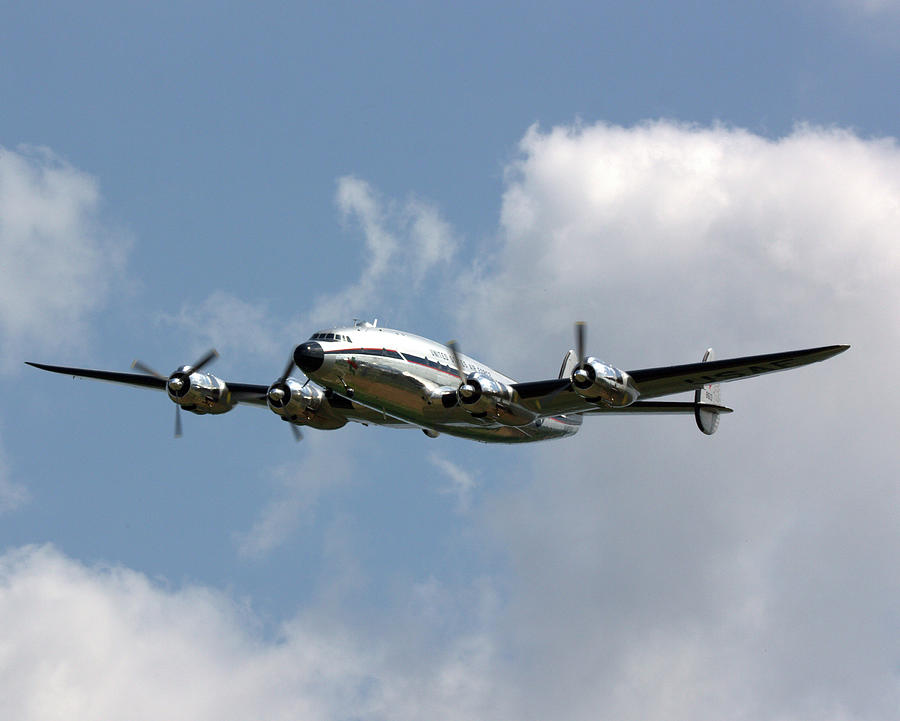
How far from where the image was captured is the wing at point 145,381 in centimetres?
4103

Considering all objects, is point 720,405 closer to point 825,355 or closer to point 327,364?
point 825,355

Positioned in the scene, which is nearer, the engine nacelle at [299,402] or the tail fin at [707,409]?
the engine nacelle at [299,402]

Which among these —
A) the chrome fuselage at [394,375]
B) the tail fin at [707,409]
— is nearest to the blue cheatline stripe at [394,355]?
the chrome fuselage at [394,375]

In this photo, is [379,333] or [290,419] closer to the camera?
[379,333]

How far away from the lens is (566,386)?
3472cm

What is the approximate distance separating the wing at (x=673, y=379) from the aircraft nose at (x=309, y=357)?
660 cm

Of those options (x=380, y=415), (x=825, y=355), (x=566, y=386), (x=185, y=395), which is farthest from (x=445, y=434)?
(x=825, y=355)

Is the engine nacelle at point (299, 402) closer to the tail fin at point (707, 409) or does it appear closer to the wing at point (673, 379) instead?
the wing at point (673, 379)

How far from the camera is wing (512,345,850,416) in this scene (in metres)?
31.8

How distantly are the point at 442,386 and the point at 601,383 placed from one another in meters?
5.77

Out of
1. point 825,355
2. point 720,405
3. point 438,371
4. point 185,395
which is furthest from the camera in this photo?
point 720,405

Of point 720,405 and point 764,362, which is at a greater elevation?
point 720,405

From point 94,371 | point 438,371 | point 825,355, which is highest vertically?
point 94,371

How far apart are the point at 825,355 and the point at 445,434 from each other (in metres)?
13.6
